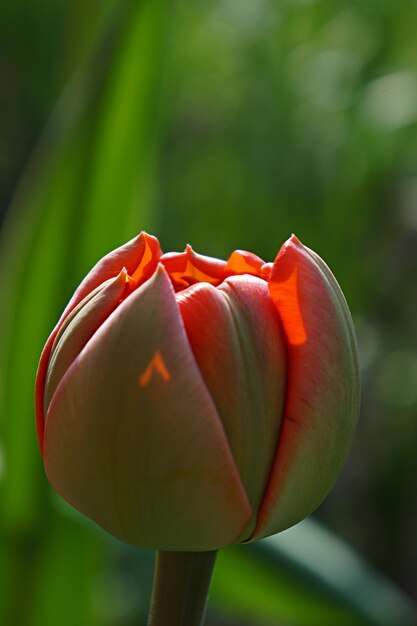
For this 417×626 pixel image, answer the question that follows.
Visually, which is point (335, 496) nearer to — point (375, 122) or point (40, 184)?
point (375, 122)

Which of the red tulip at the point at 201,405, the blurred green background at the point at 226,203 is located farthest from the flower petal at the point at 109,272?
the blurred green background at the point at 226,203

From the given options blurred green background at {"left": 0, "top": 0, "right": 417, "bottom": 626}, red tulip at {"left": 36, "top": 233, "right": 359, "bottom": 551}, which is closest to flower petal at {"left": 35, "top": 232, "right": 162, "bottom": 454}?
red tulip at {"left": 36, "top": 233, "right": 359, "bottom": 551}

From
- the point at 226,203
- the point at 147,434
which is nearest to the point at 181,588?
the point at 147,434

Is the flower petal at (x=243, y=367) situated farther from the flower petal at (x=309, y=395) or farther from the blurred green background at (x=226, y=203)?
the blurred green background at (x=226, y=203)

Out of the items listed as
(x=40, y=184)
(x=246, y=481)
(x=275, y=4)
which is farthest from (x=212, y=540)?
(x=275, y=4)

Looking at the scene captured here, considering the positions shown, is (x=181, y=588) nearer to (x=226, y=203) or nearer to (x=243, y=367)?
(x=243, y=367)

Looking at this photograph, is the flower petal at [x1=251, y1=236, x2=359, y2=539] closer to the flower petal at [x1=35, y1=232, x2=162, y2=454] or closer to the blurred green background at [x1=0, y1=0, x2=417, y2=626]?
the flower petal at [x1=35, y1=232, x2=162, y2=454]
